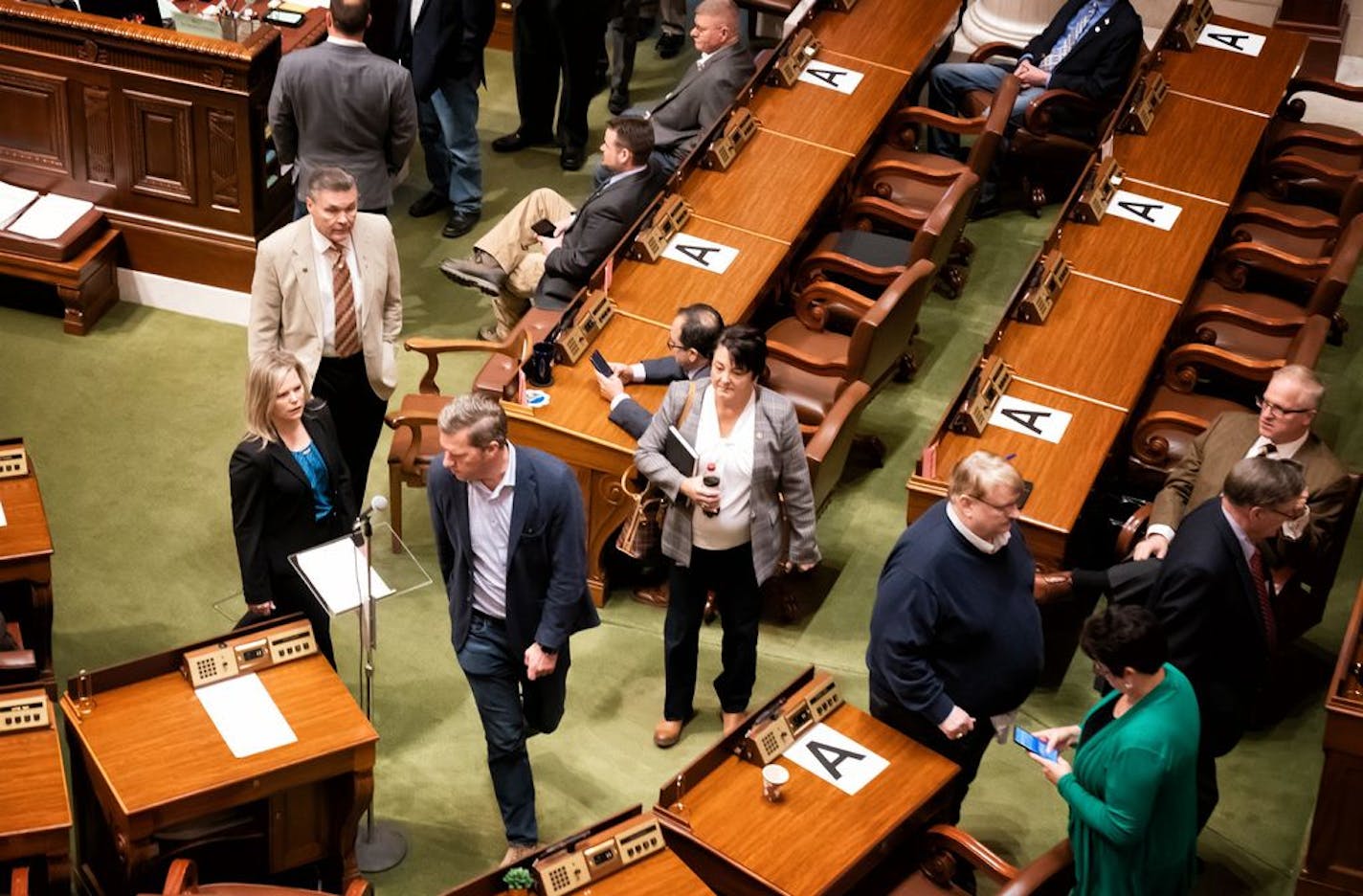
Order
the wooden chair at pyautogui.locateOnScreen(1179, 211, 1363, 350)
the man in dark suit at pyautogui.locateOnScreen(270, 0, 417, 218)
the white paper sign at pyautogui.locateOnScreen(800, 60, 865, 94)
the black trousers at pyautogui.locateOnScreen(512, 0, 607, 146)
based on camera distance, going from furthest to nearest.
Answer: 1. the black trousers at pyautogui.locateOnScreen(512, 0, 607, 146)
2. the white paper sign at pyautogui.locateOnScreen(800, 60, 865, 94)
3. the man in dark suit at pyautogui.locateOnScreen(270, 0, 417, 218)
4. the wooden chair at pyautogui.locateOnScreen(1179, 211, 1363, 350)

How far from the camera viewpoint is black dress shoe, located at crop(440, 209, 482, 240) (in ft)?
28.4

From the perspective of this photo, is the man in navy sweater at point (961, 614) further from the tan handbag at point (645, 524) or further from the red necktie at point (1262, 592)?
the tan handbag at point (645, 524)

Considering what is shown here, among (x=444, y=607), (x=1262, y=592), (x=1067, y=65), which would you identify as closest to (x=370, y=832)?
(x=444, y=607)

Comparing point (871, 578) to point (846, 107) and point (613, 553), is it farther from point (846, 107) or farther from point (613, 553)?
point (846, 107)

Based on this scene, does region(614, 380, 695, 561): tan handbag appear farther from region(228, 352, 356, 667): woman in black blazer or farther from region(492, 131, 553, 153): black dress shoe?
region(492, 131, 553, 153): black dress shoe

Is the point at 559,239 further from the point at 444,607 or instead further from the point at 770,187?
the point at 444,607

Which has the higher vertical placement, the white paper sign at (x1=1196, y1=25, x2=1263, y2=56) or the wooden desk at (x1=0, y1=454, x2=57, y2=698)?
the white paper sign at (x1=1196, y1=25, x2=1263, y2=56)

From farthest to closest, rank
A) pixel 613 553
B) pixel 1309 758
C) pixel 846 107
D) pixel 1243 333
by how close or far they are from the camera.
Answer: pixel 846 107, pixel 1243 333, pixel 613 553, pixel 1309 758

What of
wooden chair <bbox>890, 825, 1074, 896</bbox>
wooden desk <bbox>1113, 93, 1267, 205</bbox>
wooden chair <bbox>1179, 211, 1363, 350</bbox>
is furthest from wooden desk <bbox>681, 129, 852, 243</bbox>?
wooden chair <bbox>890, 825, 1074, 896</bbox>

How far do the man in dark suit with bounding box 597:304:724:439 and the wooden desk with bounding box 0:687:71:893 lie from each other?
2059 mm

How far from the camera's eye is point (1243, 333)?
717cm

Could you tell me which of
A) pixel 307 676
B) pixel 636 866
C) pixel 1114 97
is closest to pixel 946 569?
pixel 636 866

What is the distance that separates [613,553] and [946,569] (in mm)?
1986

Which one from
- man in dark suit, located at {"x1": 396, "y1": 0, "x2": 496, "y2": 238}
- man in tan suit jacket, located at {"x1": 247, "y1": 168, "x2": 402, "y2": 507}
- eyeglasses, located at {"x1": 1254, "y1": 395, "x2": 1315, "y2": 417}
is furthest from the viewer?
man in dark suit, located at {"x1": 396, "y1": 0, "x2": 496, "y2": 238}
